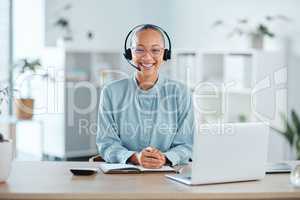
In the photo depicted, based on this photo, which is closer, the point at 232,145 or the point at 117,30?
the point at 232,145

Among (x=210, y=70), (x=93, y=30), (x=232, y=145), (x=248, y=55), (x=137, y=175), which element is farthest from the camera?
(x=93, y=30)

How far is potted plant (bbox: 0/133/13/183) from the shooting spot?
2.16 m

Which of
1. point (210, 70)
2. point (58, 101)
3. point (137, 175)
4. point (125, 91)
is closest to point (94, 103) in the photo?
point (58, 101)

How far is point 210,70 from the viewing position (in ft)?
20.1

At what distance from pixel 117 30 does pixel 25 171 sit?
4557 millimetres

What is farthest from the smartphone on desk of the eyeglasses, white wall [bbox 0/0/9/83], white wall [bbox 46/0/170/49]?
white wall [bbox 46/0/170/49]

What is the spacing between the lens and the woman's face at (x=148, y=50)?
265 cm

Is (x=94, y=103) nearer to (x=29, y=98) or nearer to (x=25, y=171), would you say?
(x=29, y=98)

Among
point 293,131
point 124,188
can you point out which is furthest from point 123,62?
point 124,188

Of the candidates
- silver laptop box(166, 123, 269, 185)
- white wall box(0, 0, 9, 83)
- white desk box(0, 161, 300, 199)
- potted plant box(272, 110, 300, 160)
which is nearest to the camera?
white desk box(0, 161, 300, 199)

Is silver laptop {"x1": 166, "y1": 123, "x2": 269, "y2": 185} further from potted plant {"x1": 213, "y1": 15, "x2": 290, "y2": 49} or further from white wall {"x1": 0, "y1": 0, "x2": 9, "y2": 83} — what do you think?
white wall {"x1": 0, "y1": 0, "x2": 9, "y2": 83}

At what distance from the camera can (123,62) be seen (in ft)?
21.5

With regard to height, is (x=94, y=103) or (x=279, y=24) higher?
(x=279, y=24)

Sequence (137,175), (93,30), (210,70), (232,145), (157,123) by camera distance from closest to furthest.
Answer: (232,145)
(137,175)
(157,123)
(210,70)
(93,30)
